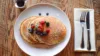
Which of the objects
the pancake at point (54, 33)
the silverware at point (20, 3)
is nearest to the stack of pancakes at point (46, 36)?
the pancake at point (54, 33)

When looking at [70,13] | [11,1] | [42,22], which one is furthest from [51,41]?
Result: [11,1]

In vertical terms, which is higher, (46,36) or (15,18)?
(15,18)

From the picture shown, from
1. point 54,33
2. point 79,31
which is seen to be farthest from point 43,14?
point 79,31

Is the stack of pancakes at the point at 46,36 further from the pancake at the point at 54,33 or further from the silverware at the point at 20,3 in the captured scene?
the silverware at the point at 20,3

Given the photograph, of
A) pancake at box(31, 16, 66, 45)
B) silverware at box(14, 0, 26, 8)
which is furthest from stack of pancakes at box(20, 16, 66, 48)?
silverware at box(14, 0, 26, 8)

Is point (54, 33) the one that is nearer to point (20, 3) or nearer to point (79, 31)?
point (79, 31)

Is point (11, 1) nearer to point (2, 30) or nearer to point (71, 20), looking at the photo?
point (2, 30)
